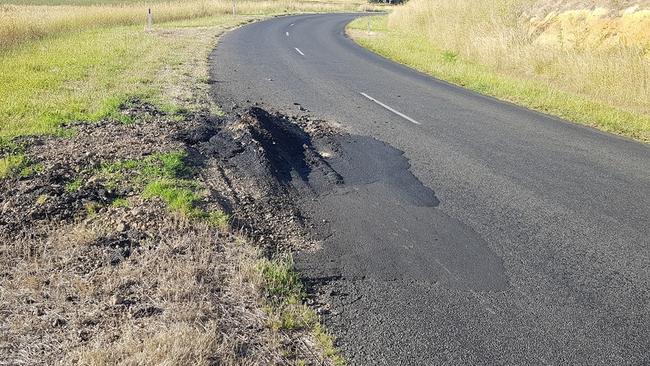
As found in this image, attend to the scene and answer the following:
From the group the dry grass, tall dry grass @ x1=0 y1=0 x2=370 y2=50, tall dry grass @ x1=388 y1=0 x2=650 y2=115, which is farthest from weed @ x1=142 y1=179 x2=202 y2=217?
tall dry grass @ x1=0 y1=0 x2=370 y2=50

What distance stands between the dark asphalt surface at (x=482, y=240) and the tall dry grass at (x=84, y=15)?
1141cm

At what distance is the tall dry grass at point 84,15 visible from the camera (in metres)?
17.0

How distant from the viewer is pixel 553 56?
602 inches

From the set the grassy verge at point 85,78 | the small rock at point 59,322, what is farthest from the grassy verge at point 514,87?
the small rock at point 59,322

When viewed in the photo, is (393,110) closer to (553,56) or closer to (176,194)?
(176,194)

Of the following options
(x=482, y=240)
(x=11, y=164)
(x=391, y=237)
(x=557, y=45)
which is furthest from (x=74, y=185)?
(x=557, y=45)

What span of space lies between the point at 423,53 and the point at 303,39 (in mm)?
5888

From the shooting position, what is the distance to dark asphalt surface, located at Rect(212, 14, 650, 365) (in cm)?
358

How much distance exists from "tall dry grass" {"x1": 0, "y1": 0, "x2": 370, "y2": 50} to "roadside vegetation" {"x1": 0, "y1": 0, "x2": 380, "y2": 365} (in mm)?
9862

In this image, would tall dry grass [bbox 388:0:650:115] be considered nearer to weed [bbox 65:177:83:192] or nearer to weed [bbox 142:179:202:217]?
weed [bbox 142:179:202:217]

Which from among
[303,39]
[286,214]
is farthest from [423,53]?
[286,214]

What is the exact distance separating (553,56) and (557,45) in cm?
130

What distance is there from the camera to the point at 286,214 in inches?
211

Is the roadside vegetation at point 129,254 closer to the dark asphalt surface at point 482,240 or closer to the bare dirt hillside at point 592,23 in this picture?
the dark asphalt surface at point 482,240
